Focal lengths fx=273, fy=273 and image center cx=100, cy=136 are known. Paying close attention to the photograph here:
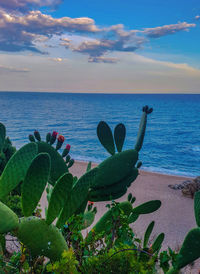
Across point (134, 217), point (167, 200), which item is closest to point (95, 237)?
point (134, 217)

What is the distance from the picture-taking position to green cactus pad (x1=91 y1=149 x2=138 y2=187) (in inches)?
88.8

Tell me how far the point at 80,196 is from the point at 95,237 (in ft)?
0.99

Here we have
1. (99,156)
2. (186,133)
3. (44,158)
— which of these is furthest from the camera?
(186,133)

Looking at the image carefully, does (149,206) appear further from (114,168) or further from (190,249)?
(190,249)

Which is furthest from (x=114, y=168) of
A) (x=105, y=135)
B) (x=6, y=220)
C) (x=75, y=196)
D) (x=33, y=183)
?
(x=6, y=220)

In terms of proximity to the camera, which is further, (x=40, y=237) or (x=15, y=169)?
(x=15, y=169)

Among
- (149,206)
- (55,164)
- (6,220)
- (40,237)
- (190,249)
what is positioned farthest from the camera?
(149,206)

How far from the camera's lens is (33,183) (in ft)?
4.67

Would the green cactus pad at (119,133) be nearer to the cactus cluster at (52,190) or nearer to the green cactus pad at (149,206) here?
the cactus cluster at (52,190)

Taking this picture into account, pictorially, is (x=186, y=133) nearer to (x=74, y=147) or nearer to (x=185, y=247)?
(x=74, y=147)

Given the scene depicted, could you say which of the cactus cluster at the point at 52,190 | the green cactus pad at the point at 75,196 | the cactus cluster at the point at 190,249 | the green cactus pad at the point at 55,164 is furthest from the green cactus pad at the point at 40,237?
the green cactus pad at the point at 55,164

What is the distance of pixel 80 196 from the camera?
170 cm

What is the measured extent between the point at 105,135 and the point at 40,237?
1347mm

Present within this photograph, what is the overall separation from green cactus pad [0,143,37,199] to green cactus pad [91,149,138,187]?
2.26ft
